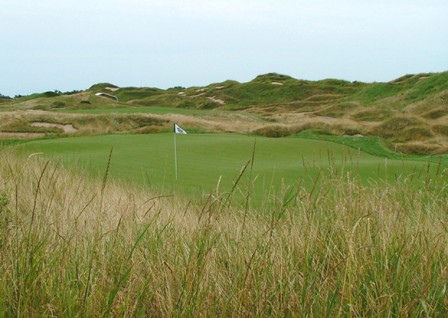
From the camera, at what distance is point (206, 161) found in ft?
35.7

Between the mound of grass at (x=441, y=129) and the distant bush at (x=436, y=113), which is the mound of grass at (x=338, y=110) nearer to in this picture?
the distant bush at (x=436, y=113)

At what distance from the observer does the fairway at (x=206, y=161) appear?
27.9 feet

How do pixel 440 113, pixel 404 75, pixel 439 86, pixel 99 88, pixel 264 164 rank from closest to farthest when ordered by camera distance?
pixel 264 164 → pixel 440 113 → pixel 439 86 → pixel 404 75 → pixel 99 88

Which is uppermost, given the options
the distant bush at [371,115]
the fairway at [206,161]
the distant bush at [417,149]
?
the distant bush at [371,115]

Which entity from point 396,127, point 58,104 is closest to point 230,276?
point 396,127

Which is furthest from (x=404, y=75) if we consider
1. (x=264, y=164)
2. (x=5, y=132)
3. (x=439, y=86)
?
Answer: (x=264, y=164)

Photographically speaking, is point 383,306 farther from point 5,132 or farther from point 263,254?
point 5,132

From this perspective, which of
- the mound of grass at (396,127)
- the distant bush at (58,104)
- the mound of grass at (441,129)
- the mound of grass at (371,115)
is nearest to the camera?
the mound of grass at (396,127)

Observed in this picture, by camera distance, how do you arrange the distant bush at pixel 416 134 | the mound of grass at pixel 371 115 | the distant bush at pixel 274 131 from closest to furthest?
the distant bush at pixel 274 131 < the distant bush at pixel 416 134 < the mound of grass at pixel 371 115

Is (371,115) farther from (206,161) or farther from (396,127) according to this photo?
(206,161)

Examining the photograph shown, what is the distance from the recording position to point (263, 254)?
3439mm

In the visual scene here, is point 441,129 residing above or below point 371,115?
below

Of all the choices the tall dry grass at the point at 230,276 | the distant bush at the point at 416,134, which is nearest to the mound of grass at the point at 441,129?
the distant bush at the point at 416,134

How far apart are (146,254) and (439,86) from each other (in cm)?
3213
